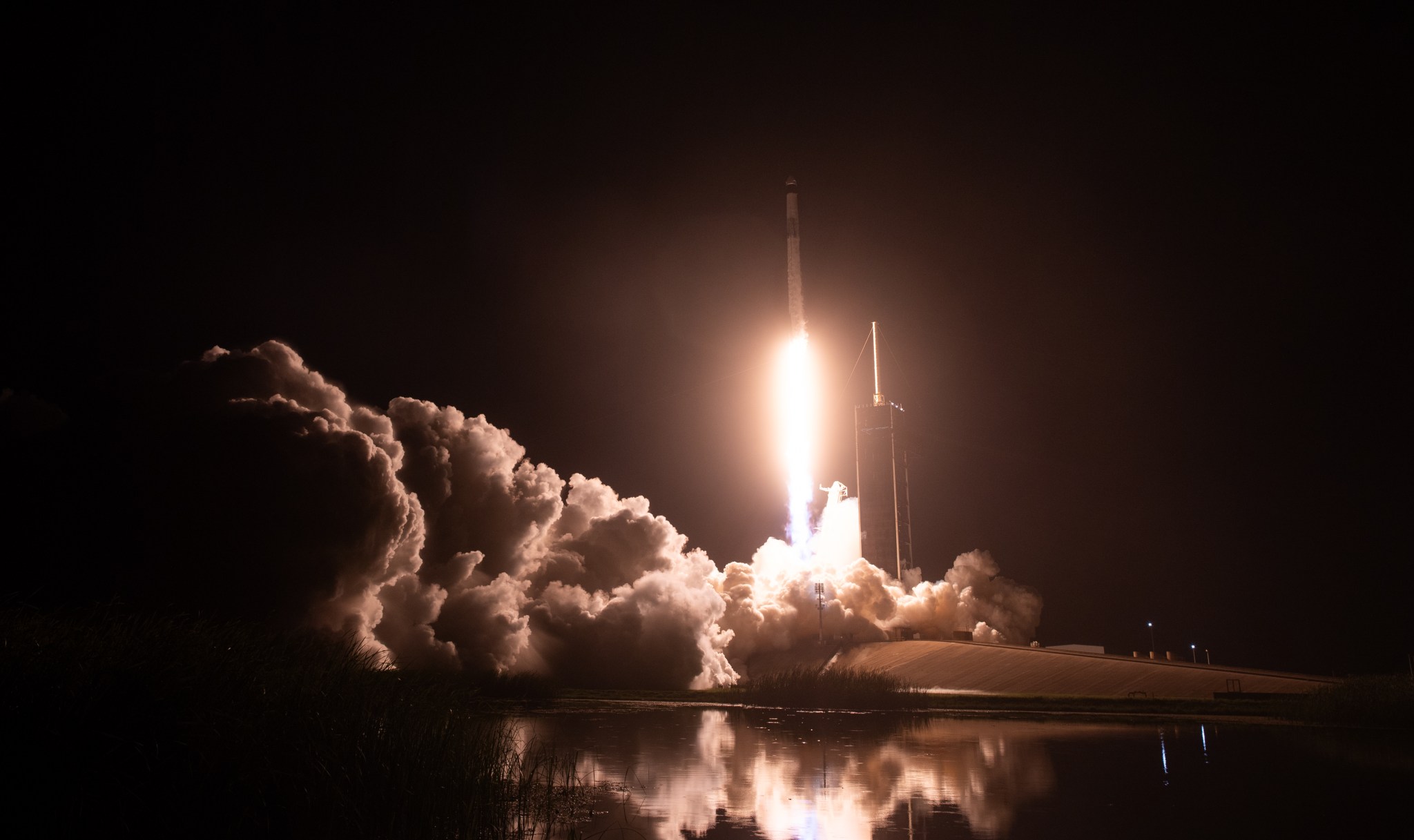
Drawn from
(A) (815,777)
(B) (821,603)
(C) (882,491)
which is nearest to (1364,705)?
(A) (815,777)

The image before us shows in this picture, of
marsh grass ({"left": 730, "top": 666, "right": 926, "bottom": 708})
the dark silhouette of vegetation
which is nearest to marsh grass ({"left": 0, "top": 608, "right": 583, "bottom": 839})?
marsh grass ({"left": 730, "top": 666, "right": 926, "bottom": 708})

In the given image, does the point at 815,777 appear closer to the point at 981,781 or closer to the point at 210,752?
the point at 981,781

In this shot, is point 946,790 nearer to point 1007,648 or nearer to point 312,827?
point 312,827

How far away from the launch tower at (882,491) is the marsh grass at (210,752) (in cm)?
9406

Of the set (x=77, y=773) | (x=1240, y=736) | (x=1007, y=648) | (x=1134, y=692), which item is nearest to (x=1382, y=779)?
(x=1240, y=736)

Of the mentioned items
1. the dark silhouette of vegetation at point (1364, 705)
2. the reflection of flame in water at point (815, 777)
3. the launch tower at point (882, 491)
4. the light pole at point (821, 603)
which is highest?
the launch tower at point (882, 491)

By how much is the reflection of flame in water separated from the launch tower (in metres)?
74.4

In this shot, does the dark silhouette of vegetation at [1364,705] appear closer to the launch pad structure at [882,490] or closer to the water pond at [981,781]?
the water pond at [981,781]

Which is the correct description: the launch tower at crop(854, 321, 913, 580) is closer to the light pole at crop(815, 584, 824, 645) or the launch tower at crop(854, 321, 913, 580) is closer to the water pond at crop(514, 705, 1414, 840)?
the light pole at crop(815, 584, 824, 645)

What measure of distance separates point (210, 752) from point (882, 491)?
98.9 meters

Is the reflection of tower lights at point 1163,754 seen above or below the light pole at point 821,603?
below

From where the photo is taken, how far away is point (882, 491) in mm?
108500

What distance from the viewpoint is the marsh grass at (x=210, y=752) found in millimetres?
12492

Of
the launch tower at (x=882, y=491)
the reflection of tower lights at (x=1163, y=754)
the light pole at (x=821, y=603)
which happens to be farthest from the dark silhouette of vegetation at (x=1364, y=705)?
the launch tower at (x=882, y=491)
